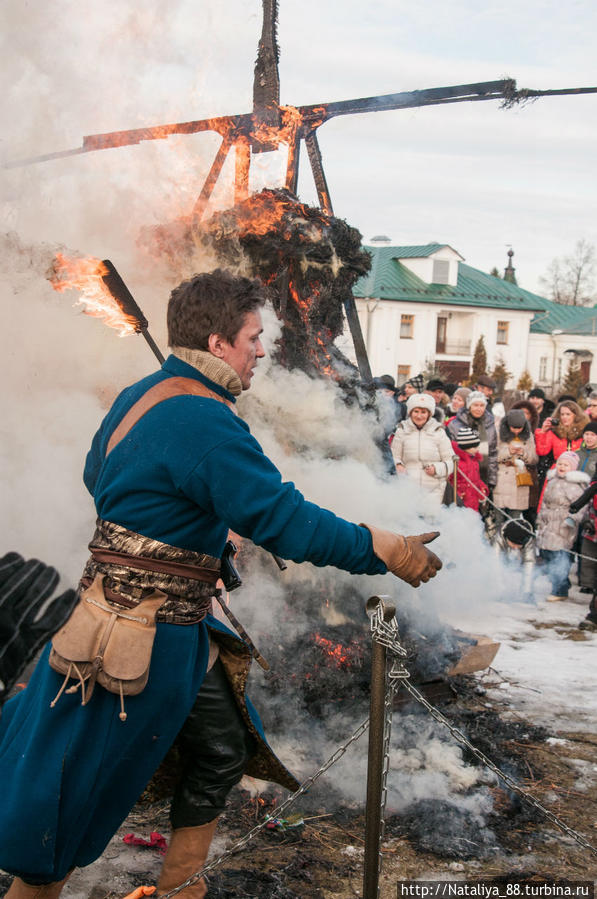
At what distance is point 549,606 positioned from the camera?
7.75 metres

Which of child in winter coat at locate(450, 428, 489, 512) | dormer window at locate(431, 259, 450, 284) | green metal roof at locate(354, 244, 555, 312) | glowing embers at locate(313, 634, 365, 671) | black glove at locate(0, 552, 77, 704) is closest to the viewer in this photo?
black glove at locate(0, 552, 77, 704)

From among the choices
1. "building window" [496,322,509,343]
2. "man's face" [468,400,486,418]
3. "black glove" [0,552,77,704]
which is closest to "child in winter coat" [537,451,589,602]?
"man's face" [468,400,486,418]

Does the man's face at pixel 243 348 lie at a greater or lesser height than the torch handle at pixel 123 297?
lesser

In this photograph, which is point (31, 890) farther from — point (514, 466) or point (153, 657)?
point (514, 466)

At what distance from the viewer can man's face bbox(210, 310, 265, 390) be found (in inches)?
105

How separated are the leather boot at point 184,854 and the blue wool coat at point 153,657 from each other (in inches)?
12.9

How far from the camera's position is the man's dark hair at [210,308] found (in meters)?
2.62

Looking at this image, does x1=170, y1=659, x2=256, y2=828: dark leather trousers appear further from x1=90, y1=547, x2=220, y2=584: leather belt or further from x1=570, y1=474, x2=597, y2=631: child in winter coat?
x1=570, y1=474, x2=597, y2=631: child in winter coat

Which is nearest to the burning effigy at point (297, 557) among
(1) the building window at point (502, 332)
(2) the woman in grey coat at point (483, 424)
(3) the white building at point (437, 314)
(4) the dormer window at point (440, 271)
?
(2) the woman in grey coat at point (483, 424)

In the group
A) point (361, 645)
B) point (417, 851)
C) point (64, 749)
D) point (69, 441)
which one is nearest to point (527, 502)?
point (361, 645)

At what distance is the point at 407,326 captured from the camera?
38.5 m

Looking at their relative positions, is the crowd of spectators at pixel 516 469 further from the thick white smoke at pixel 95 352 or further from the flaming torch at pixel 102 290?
the flaming torch at pixel 102 290

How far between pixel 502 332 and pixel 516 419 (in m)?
34.3

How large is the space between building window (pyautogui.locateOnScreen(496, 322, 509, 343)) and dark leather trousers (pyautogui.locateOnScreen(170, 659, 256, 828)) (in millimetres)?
40351
